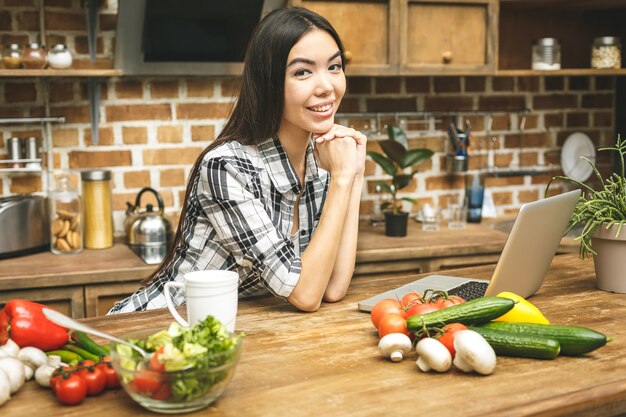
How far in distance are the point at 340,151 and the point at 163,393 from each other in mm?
1017

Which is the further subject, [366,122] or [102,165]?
[366,122]

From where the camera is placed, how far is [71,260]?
279 cm

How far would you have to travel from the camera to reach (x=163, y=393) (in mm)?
1136

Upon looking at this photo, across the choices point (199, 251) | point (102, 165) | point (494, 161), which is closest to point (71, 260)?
point (102, 165)

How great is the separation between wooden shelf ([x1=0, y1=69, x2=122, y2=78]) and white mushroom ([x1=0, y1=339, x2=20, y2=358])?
1653 millimetres

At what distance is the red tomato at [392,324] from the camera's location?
1.42 meters

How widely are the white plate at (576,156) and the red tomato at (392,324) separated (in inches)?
109

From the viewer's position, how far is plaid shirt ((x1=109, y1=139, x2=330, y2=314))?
1.82 m

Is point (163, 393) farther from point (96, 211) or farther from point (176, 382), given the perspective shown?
point (96, 211)

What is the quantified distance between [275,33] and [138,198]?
51.3 inches

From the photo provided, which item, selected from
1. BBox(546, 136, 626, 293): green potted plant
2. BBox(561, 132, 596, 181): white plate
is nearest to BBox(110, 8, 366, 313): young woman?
BBox(546, 136, 626, 293): green potted plant

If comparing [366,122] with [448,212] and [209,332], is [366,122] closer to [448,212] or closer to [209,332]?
[448,212]

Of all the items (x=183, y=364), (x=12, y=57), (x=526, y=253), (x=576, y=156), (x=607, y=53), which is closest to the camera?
(x=183, y=364)

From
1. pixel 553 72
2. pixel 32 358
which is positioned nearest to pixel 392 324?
pixel 32 358
